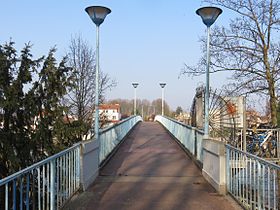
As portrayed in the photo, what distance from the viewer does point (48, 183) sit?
5.28 metres

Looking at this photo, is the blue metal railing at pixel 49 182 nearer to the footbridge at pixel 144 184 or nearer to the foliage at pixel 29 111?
the footbridge at pixel 144 184

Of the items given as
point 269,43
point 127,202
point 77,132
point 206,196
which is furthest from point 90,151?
point 269,43

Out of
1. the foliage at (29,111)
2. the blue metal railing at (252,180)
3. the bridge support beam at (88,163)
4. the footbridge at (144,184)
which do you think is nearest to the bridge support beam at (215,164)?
the footbridge at (144,184)

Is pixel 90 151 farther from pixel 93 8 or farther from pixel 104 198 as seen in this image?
pixel 93 8

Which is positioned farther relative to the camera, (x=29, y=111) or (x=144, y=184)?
(x=29, y=111)

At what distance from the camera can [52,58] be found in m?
13.0

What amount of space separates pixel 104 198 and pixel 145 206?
0.94 meters

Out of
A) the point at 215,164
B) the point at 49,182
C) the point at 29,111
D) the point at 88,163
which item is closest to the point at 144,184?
the point at 88,163

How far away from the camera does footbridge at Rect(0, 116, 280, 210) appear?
195 inches

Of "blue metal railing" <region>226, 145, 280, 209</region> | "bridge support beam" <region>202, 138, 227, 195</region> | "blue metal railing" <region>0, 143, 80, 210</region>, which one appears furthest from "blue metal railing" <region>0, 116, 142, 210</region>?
"blue metal railing" <region>226, 145, 280, 209</region>

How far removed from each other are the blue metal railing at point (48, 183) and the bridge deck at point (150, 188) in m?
0.33

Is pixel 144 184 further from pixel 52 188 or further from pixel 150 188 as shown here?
pixel 52 188

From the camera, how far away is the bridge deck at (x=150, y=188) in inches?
253

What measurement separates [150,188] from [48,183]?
3.05 metres
